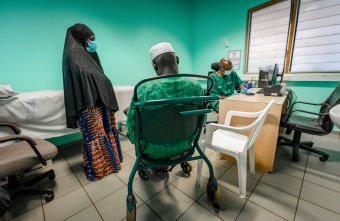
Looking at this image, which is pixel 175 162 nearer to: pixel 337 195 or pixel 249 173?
pixel 249 173

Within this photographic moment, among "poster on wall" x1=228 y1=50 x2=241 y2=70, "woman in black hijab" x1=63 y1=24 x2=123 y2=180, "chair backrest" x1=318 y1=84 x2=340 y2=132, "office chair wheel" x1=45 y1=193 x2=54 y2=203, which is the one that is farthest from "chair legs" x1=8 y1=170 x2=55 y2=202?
"poster on wall" x1=228 y1=50 x2=241 y2=70

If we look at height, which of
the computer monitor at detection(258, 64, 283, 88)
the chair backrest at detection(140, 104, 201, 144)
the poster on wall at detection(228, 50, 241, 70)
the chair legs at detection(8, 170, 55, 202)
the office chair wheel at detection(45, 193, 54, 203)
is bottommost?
the office chair wheel at detection(45, 193, 54, 203)

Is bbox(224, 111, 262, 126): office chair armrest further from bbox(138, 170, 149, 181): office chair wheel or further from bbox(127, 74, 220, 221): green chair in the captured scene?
bbox(138, 170, 149, 181): office chair wheel

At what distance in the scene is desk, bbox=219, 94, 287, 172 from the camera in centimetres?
139

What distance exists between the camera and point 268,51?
2.93 meters

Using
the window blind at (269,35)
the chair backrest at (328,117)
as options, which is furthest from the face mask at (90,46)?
the window blind at (269,35)

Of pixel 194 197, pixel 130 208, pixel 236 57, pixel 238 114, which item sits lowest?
pixel 194 197

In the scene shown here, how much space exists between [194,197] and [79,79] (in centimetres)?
151

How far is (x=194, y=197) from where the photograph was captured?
1.29 metres

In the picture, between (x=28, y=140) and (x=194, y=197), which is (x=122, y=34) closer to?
(x=28, y=140)

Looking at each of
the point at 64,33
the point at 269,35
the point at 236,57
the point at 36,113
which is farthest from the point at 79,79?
the point at 269,35

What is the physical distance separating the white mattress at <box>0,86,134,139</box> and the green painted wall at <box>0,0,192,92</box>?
508 mm

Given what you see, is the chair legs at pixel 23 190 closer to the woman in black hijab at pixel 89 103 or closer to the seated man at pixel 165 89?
the woman in black hijab at pixel 89 103

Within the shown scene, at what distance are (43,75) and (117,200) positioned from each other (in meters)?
1.98
